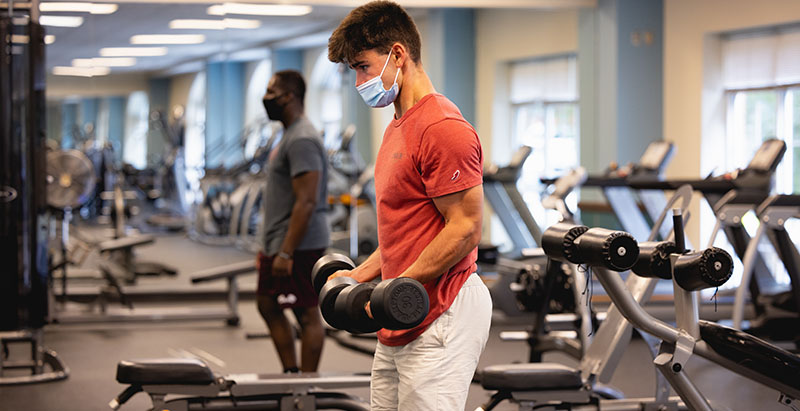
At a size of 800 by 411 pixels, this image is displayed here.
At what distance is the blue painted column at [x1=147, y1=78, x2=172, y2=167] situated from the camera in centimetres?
736

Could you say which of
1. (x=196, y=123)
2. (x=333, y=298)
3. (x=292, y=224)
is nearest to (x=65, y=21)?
(x=196, y=123)

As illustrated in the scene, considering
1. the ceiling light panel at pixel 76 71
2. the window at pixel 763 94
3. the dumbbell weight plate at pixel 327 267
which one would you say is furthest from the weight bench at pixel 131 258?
the window at pixel 763 94

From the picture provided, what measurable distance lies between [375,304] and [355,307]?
72 mm

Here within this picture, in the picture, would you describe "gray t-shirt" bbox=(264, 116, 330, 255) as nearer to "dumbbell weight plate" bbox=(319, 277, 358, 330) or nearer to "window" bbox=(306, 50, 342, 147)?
"dumbbell weight plate" bbox=(319, 277, 358, 330)

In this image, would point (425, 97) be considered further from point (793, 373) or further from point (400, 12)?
point (793, 373)

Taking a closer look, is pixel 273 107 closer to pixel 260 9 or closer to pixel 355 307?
pixel 355 307

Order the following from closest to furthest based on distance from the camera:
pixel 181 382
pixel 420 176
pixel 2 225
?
pixel 420 176 → pixel 181 382 → pixel 2 225

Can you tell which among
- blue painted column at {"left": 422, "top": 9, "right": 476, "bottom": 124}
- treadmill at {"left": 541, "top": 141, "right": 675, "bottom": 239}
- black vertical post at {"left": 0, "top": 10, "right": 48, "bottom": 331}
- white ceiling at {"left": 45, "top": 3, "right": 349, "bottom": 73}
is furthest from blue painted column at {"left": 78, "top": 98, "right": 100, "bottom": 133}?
blue painted column at {"left": 422, "top": 9, "right": 476, "bottom": 124}

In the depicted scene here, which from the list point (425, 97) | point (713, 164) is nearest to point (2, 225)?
point (425, 97)

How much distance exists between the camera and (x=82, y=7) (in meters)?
6.65

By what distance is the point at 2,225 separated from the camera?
4363 mm

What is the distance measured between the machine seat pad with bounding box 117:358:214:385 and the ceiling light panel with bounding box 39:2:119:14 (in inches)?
155

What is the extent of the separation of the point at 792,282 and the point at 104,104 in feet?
16.1

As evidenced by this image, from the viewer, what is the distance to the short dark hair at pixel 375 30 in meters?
1.93
